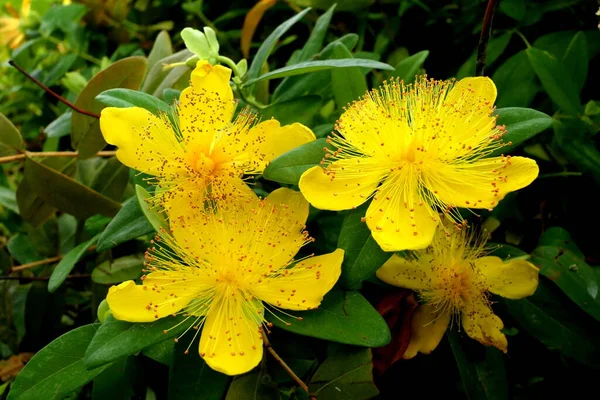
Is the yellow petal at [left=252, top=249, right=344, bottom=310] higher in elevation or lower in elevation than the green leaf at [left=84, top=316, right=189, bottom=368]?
higher

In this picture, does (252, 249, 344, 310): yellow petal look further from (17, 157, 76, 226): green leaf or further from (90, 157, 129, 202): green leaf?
(17, 157, 76, 226): green leaf

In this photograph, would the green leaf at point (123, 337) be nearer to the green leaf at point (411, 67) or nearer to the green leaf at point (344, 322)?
the green leaf at point (344, 322)

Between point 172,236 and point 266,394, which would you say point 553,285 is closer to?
point 266,394

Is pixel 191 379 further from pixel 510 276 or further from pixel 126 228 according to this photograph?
pixel 510 276

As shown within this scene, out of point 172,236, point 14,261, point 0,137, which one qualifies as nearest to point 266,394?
point 172,236

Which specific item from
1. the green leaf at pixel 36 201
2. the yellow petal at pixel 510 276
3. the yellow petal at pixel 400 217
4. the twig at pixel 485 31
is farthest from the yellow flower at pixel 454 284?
the green leaf at pixel 36 201

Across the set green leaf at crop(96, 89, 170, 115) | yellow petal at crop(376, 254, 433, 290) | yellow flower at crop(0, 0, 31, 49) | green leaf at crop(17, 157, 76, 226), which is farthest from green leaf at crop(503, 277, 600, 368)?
yellow flower at crop(0, 0, 31, 49)

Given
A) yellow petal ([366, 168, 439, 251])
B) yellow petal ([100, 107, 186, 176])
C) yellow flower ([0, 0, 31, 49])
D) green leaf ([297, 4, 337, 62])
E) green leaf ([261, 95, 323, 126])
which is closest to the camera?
yellow petal ([366, 168, 439, 251])
